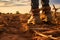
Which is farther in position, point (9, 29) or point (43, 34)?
point (9, 29)

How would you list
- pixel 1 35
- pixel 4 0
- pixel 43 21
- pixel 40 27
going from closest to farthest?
pixel 1 35 < pixel 40 27 < pixel 43 21 < pixel 4 0

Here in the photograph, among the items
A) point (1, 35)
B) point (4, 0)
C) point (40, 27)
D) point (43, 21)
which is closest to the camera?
point (1, 35)

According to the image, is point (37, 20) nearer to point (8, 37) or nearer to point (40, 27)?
point (40, 27)

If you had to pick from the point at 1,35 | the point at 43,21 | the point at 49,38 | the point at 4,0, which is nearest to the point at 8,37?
the point at 1,35

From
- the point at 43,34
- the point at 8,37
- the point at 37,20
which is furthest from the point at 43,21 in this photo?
the point at 8,37

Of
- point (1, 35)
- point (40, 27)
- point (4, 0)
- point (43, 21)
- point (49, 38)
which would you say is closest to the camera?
point (49, 38)

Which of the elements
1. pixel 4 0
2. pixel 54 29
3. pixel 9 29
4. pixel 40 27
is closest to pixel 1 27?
pixel 9 29

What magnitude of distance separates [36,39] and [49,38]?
1.08 ft

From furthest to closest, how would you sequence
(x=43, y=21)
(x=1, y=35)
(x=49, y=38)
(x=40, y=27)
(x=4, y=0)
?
(x=4, y=0)
(x=43, y=21)
(x=40, y=27)
(x=1, y=35)
(x=49, y=38)

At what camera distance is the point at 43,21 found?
5.95 metres

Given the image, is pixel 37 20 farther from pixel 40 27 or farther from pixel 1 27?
pixel 1 27

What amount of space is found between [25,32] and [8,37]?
21.4 inches

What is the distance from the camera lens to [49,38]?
465 cm

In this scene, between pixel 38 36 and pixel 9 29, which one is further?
pixel 9 29
